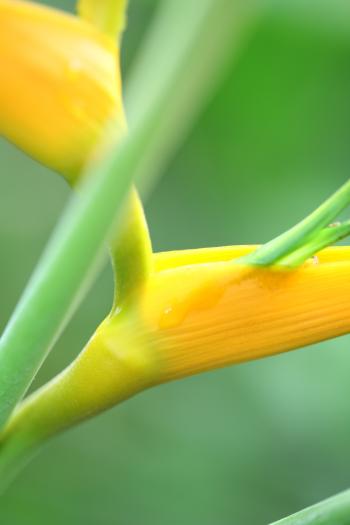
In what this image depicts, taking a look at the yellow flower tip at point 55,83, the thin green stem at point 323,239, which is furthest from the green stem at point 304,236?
the yellow flower tip at point 55,83

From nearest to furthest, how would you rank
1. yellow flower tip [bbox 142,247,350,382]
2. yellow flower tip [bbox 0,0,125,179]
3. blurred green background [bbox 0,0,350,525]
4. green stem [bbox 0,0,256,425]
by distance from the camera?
green stem [bbox 0,0,256,425] → yellow flower tip [bbox 0,0,125,179] → yellow flower tip [bbox 142,247,350,382] → blurred green background [bbox 0,0,350,525]

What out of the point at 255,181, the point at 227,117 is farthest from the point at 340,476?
the point at 227,117

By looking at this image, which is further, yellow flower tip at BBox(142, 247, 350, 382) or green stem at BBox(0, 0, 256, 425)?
yellow flower tip at BBox(142, 247, 350, 382)

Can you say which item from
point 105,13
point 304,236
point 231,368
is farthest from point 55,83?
point 231,368

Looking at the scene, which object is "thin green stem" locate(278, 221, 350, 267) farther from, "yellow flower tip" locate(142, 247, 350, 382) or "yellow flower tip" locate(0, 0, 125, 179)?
"yellow flower tip" locate(0, 0, 125, 179)

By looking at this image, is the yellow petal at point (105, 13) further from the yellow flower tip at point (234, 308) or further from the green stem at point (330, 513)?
the green stem at point (330, 513)

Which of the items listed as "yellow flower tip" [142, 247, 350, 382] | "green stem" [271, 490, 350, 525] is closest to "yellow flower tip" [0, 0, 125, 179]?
"yellow flower tip" [142, 247, 350, 382]

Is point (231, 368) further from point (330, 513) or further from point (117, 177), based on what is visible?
point (117, 177)

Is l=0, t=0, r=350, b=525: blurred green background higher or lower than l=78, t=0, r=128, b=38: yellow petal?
lower
